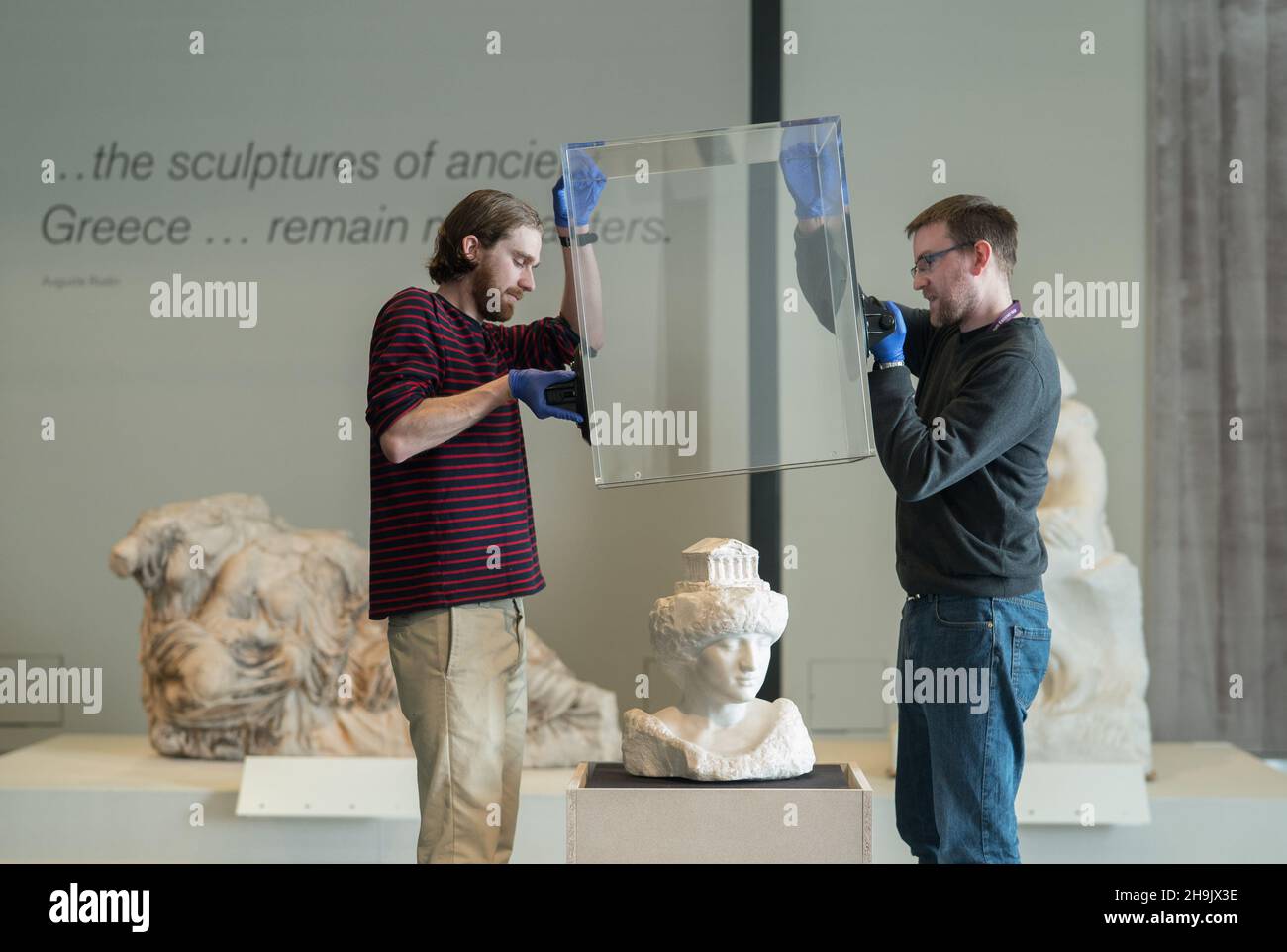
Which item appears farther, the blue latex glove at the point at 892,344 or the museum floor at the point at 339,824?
the museum floor at the point at 339,824

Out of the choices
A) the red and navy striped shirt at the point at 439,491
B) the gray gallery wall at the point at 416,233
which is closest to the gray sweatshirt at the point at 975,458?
the red and navy striped shirt at the point at 439,491

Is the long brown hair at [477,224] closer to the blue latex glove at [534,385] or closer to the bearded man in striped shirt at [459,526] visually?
the bearded man in striped shirt at [459,526]

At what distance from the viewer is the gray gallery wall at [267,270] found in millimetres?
4895

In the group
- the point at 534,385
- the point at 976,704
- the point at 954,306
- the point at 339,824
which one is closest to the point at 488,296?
the point at 534,385

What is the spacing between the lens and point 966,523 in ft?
7.93

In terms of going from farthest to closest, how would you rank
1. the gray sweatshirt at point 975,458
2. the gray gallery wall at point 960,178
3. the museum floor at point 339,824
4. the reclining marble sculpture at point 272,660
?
the gray gallery wall at point 960,178, the reclining marble sculpture at point 272,660, the museum floor at point 339,824, the gray sweatshirt at point 975,458

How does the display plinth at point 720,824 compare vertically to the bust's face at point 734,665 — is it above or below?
below

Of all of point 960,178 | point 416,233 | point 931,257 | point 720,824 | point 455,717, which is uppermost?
point 960,178

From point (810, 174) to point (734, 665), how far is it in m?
0.95

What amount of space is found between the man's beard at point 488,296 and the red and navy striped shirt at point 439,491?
2.4 inches

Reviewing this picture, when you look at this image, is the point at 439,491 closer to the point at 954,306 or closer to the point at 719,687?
the point at 719,687

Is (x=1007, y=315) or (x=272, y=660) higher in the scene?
(x=1007, y=315)

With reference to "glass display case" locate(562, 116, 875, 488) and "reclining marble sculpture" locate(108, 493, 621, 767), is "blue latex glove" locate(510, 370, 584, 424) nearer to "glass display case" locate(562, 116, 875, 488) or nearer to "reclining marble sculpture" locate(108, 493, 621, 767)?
"glass display case" locate(562, 116, 875, 488)

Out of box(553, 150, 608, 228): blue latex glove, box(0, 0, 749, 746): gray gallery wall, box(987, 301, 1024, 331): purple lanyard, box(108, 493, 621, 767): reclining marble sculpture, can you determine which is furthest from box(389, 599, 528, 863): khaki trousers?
box(0, 0, 749, 746): gray gallery wall
